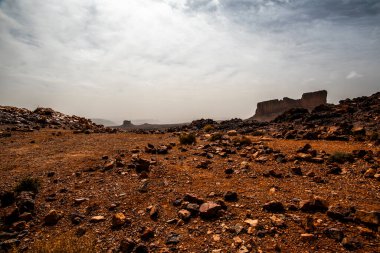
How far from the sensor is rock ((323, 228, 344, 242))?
401 cm

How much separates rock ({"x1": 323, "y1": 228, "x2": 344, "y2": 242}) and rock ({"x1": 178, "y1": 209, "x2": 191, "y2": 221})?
251 cm

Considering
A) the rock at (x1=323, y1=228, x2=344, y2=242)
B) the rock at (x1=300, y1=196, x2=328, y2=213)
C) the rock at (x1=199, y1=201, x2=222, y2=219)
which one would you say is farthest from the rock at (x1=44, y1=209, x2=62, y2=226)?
the rock at (x1=323, y1=228, x2=344, y2=242)

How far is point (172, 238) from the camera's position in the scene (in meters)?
Answer: 4.42

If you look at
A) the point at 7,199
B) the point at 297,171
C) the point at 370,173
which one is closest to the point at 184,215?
the point at 297,171

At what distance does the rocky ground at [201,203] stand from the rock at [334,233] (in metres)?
0.02

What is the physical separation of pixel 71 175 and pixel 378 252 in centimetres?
803

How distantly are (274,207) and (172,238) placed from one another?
2203mm

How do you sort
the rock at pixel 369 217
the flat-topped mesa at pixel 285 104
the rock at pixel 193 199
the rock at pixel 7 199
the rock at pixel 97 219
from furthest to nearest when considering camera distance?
1. the flat-topped mesa at pixel 285 104
2. the rock at pixel 7 199
3. the rock at pixel 193 199
4. the rock at pixel 97 219
5. the rock at pixel 369 217

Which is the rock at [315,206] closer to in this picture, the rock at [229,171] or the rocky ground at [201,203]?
the rocky ground at [201,203]

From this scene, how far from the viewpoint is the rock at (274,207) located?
5020mm

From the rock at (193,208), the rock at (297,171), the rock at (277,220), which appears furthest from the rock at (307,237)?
the rock at (297,171)

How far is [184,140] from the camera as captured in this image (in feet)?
44.3

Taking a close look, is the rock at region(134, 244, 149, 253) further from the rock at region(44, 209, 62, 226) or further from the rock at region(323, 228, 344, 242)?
the rock at region(323, 228, 344, 242)

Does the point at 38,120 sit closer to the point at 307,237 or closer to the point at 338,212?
the point at 307,237
